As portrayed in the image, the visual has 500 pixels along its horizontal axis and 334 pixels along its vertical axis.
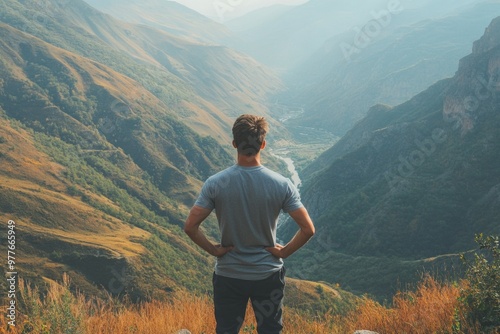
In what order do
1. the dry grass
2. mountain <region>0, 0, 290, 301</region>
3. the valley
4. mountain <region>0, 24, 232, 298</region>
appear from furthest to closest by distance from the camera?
1. mountain <region>0, 24, 232, 298</region>
2. the valley
3. mountain <region>0, 0, 290, 301</region>
4. the dry grass

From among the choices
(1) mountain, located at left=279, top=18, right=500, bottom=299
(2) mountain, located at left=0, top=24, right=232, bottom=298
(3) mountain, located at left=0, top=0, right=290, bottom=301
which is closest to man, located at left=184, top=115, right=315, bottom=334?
(2) mountain, located at left=0, top=24, right=232, bottom=298

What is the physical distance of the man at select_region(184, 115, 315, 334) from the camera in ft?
19.0

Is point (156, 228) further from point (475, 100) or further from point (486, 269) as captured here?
point (486, 269)

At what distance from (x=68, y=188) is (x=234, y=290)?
129106mm

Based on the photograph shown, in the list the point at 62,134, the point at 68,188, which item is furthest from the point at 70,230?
the point at 62,134

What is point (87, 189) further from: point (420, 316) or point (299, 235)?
point (299, 235)

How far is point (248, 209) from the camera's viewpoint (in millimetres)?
5852

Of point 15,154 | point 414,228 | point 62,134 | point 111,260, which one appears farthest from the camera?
point 62,134

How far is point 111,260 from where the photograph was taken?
88062 mm

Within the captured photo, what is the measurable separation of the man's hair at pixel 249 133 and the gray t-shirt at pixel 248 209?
0.95 ft

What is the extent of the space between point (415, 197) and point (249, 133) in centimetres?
11485

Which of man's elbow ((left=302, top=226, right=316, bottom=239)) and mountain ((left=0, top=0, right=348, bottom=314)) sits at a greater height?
man's elbow ((left=302, top=226, right=316, bottom=239))

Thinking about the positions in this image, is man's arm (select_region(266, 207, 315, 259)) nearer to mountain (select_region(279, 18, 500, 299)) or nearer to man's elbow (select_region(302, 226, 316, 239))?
man's elbow (select_region(302, 226, 316, 239))

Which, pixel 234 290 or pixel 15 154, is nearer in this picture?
pixel 234 290
